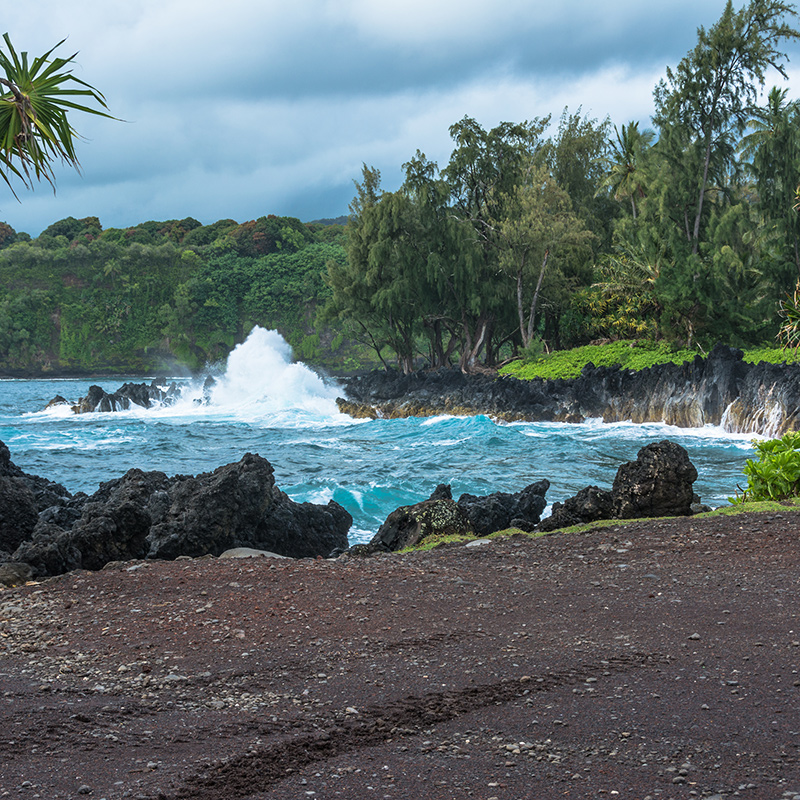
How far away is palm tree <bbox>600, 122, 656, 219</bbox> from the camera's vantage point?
37.0 m

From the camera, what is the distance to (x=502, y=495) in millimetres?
10867

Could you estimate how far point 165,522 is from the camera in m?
8.71

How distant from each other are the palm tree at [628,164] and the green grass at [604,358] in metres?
7.98

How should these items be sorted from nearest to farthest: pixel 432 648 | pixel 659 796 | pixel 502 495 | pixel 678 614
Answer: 1. pixel 659 796
2. pixel 432 648
3. pixel 678 614
4. pixel 502 495

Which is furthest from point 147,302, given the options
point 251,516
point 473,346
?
point 251,516

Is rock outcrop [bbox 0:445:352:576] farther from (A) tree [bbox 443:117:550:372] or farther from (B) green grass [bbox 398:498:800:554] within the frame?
(A) tree [bbox 443:117:550:372]

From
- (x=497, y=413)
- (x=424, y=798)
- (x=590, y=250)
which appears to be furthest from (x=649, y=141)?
(x=424, y=798)

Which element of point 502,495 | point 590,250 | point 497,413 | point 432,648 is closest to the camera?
point 432,648

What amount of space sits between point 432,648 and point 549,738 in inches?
50.0

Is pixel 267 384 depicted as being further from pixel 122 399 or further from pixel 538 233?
pixel 538 233

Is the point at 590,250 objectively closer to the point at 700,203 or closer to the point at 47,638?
the point at 700,203

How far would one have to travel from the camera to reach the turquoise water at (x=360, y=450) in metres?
16.2

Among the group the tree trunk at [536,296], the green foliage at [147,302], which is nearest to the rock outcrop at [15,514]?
the tree trunk at [536,296]

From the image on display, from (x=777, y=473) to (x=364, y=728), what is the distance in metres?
7.08
